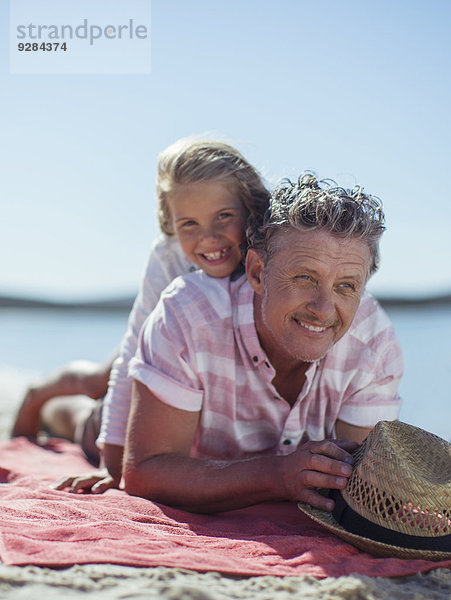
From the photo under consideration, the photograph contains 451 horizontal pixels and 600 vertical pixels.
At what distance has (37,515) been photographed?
2.52 m

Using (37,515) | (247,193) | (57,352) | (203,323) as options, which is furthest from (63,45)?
(57,352)

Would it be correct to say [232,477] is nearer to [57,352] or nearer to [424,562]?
Result: [424,562]

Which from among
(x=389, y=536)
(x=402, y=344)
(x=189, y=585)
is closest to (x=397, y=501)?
(x=389, y=536)

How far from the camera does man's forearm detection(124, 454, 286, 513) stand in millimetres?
2617

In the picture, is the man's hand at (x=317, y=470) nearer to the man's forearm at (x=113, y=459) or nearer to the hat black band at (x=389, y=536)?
the hat black band at (x=389, y=536)

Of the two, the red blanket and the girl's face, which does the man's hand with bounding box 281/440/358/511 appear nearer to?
the red blanket

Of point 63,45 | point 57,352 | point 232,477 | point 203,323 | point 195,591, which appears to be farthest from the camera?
point 57,352

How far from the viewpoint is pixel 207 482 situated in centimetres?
269

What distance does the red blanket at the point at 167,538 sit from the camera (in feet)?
6.86

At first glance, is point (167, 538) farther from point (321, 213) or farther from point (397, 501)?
point (321, 213)

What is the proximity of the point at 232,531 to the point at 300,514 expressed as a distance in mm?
350

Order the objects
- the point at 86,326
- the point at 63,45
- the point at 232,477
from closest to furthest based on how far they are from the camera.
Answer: the point at 232,477 < the point at 63,45 < the point at 86,326

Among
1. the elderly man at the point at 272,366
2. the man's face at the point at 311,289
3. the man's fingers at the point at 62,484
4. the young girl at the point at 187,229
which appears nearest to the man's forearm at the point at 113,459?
the young girl at the point at 187,229

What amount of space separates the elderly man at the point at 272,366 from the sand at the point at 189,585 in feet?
1.50
